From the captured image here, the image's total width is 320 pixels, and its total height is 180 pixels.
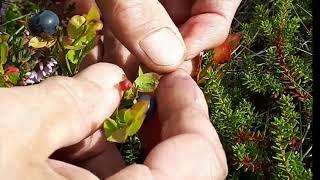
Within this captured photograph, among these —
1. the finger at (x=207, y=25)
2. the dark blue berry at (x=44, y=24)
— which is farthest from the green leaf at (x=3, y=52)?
the finger at (x=207, y=25)

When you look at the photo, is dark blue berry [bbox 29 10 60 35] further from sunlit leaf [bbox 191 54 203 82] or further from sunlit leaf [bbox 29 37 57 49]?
sunlit leaf [bbox 191 54 203 82]

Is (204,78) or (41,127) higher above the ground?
(41,127)

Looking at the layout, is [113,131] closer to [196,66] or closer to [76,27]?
[76,27]

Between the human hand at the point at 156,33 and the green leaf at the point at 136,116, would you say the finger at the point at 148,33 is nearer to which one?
the human hand at the point at 156,33

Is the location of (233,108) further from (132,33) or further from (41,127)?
(41,127)

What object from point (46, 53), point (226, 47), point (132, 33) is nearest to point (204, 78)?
point (226, 47)

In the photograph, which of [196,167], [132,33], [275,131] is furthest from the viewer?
[275,131]
